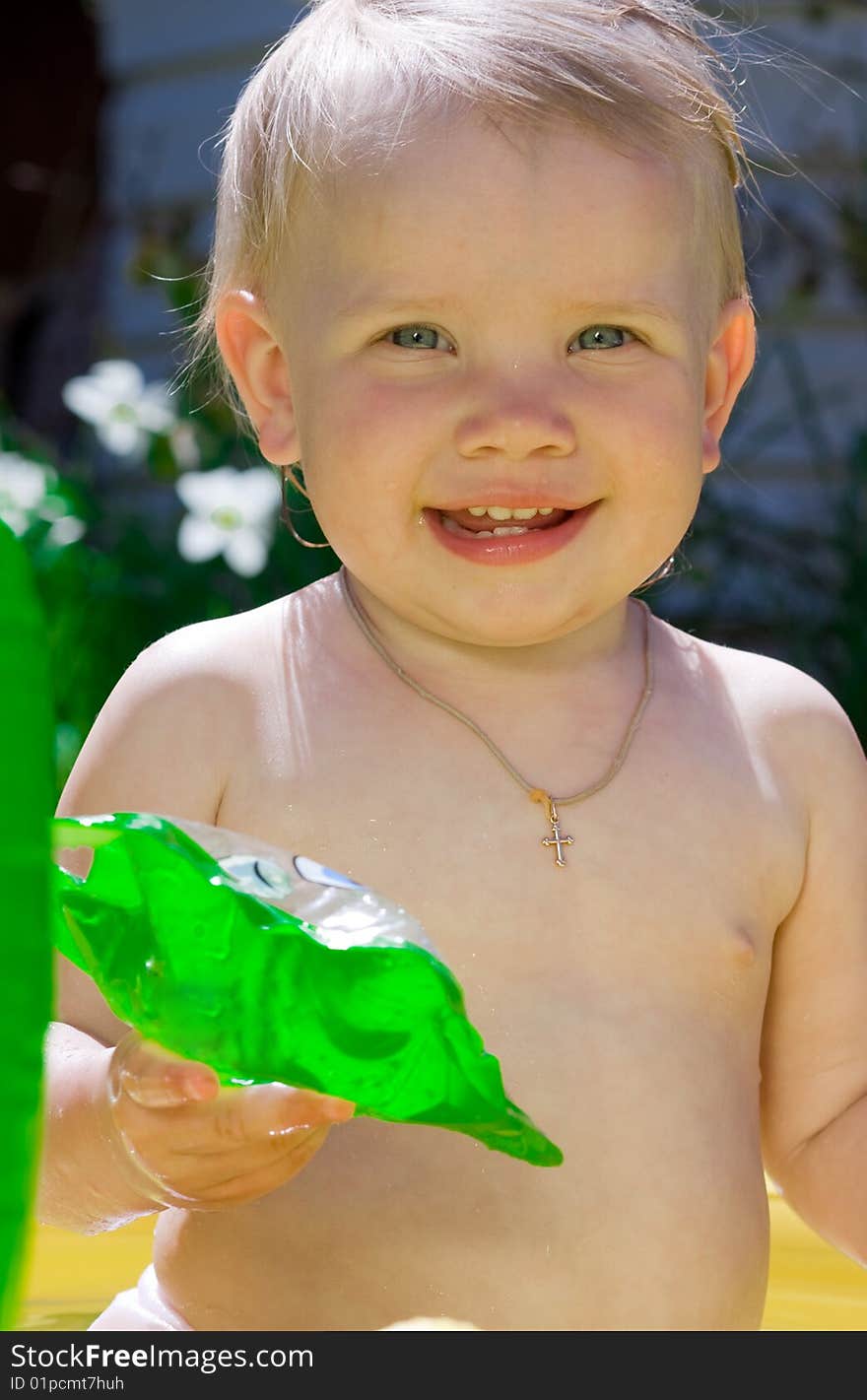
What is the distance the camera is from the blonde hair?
4.91ft

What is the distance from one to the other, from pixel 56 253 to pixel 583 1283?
4608 mm

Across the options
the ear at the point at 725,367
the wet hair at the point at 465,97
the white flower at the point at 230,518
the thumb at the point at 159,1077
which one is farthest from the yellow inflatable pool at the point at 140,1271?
the white flower at the point at 230,518

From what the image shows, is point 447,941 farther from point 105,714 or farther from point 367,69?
point 367,69

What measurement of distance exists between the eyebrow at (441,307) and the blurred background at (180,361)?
1.65 meters

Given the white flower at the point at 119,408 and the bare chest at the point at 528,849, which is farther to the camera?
the white flower at the point at 119,408

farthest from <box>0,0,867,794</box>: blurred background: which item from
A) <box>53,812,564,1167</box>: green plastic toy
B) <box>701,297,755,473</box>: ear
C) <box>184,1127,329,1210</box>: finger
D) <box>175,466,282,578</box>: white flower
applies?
<box>53,812,564,1167</box>: green plastic toy

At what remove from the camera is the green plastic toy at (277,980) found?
1.00 meters

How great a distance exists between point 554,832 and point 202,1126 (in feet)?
1.55

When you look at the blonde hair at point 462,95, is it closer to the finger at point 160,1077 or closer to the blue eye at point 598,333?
the blue eye at point 598,333

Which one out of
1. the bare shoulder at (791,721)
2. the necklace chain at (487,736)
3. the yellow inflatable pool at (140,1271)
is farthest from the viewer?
the yellow inflatable pool at (140,1271)

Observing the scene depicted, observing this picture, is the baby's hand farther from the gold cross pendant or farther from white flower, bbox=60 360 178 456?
white flower, bbox=60 360 178 456

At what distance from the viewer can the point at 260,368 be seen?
1.66m

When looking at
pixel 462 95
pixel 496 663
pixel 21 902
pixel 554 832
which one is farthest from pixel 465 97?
pixel 21 902

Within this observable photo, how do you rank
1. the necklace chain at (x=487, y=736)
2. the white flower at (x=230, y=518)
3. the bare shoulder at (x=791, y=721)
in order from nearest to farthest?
the necklace chain at (x=487, y=736)
the bare shoulder at (x=791, y=721)
the white flower at (x=230, y=518)
